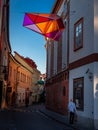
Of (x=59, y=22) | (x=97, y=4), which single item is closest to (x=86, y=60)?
(x=97, y=4)

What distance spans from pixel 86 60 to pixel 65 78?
911 cm

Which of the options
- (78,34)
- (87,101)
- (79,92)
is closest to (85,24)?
(78,34)

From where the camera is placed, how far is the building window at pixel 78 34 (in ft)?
85.9

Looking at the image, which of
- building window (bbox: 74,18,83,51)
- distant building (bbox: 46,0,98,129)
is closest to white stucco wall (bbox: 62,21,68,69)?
distant building (bbox: 46,0,98,129)

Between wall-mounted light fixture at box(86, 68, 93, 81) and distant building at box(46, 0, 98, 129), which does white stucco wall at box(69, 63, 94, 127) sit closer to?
distant building at box(46, 0, 98, 129)

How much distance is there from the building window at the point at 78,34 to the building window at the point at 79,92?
2423mm

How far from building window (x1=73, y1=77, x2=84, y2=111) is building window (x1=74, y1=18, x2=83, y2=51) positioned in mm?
2423

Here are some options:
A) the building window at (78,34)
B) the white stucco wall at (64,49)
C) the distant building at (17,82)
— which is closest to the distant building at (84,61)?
the building window at (78,34)

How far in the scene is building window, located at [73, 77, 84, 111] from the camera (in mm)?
25441

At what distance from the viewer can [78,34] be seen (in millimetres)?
27203

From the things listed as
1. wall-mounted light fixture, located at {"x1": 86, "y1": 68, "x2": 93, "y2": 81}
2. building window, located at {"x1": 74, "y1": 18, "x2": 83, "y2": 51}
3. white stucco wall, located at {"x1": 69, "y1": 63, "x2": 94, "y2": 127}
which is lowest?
white stucco wall, located at {"x1": 69, "y1": 63, "x2": 94, "y2": 127}

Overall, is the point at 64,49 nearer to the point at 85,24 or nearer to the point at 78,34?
the point at 78,34

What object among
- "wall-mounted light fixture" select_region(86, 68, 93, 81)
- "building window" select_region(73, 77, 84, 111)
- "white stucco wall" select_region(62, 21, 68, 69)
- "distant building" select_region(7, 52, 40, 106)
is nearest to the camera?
"wall-mounted light fixture" select_region(86, 68, 93, 81)

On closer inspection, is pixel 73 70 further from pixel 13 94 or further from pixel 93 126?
pixel 13 94
